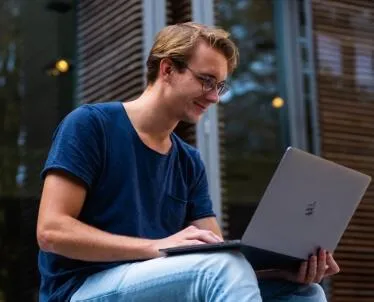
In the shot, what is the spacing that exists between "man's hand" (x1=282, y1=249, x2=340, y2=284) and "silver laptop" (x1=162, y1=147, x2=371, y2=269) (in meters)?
0.02

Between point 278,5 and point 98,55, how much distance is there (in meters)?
1.29

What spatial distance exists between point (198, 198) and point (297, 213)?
47cm

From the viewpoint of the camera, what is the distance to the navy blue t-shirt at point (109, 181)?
230cm

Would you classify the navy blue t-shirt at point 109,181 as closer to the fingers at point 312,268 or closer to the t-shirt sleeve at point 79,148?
the t-shirt sleeve at point 79,148

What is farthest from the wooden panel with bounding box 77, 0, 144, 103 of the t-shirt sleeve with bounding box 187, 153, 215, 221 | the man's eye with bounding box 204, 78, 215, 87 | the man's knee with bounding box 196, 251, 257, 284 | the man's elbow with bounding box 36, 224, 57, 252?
the man's knee with bounding box 196, 251, 257, 284

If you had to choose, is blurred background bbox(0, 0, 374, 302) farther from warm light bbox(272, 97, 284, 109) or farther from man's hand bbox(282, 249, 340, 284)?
man's hand bbox(282, 249, 340, 284)

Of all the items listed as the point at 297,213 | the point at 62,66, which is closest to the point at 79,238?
the point at 297,213

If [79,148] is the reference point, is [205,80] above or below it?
above

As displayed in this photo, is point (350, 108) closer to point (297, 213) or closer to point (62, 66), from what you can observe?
point (62, 66)

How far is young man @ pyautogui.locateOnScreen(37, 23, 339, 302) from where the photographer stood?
2.13 metres

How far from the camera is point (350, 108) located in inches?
214

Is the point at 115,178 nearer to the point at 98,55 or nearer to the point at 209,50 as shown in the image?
the point at 209,50

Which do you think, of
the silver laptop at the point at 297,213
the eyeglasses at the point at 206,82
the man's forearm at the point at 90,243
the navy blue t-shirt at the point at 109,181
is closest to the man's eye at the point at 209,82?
the eyeglasses at the point at 206,82

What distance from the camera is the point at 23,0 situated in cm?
517
